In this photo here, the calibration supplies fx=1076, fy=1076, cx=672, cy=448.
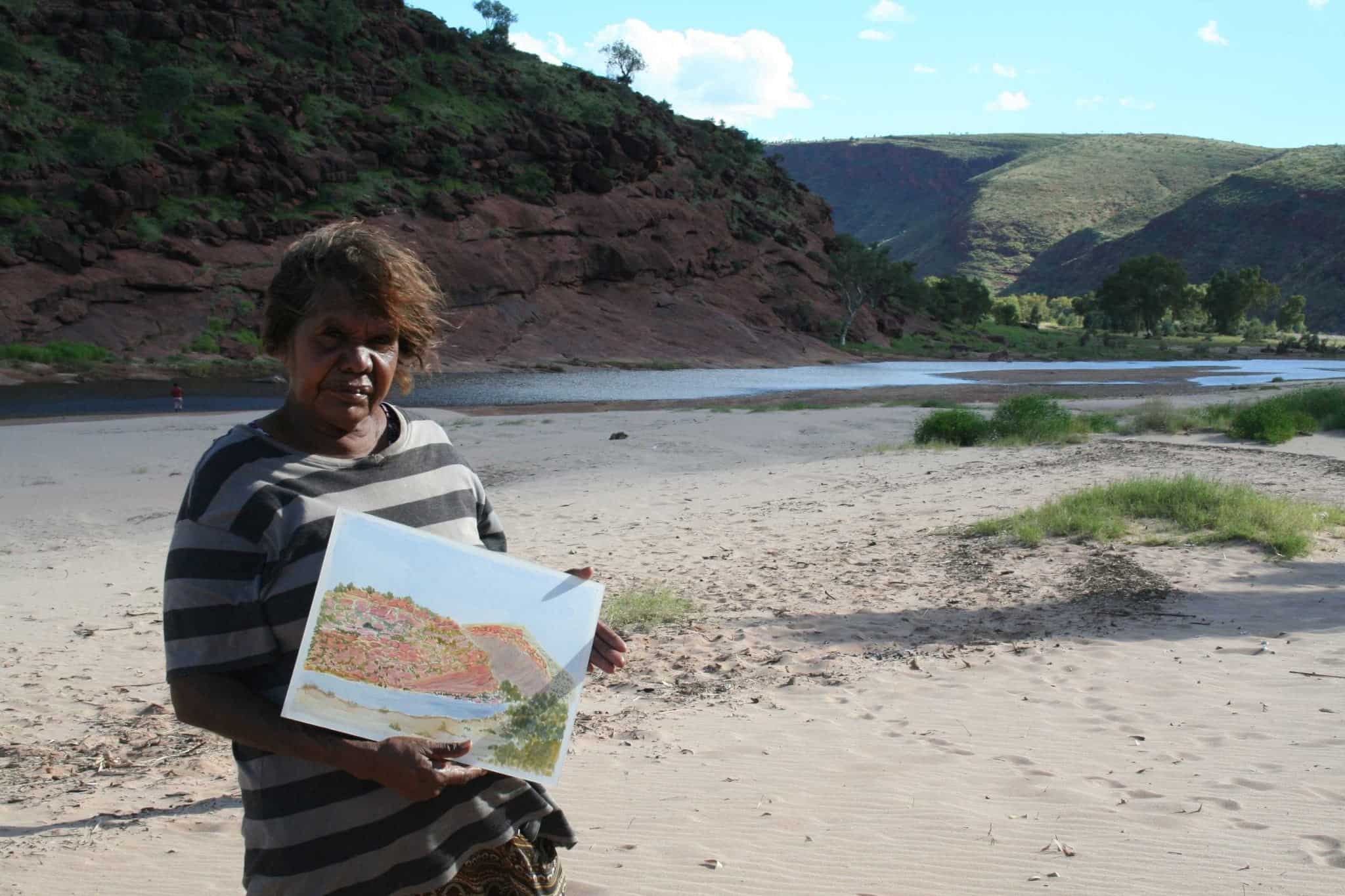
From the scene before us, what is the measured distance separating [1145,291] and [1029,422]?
63715mm

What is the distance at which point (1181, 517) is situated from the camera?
9.51m

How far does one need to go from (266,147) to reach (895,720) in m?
50.7

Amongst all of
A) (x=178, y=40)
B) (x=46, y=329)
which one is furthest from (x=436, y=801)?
(x=178, y=40)

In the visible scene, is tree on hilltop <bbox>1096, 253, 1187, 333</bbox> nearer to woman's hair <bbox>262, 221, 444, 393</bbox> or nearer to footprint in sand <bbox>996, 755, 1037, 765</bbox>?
footprint in sand <bbox>996, 755, 1037, 765</bbox>

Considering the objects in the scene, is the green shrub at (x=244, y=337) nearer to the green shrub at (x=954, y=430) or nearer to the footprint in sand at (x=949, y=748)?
the green shrub at (x=954, y=430)

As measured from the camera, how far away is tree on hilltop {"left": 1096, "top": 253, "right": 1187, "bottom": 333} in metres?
74.1

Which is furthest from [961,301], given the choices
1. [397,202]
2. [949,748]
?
[949,748]

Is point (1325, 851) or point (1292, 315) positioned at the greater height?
point (1292, 315)

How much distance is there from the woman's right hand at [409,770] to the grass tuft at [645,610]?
5249 millimetres

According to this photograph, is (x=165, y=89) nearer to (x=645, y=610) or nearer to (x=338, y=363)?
(x=645, y=610)

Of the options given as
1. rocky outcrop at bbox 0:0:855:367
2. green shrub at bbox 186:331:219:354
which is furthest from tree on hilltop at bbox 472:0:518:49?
green shrub at bbox 186:331:219:354

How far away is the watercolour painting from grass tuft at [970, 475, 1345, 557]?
7.89m

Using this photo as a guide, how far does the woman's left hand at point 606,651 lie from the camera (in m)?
2.08

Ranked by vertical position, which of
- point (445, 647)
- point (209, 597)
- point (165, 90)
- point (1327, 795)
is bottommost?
point (1327, 795)
